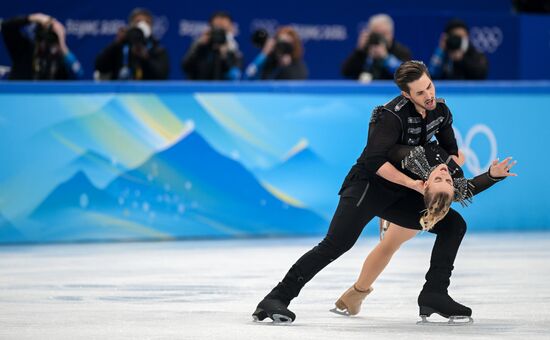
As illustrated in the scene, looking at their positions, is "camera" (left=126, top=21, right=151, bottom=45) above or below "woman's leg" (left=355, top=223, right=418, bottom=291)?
above

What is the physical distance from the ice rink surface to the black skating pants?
25 cm

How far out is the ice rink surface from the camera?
21.4ft

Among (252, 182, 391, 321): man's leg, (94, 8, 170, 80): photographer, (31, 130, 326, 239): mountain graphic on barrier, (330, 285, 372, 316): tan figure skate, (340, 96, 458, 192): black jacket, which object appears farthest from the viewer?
(94, 8, 170, 80): photographer

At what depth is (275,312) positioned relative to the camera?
672cm

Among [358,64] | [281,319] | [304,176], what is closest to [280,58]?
[358,64]

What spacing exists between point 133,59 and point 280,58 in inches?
61.3

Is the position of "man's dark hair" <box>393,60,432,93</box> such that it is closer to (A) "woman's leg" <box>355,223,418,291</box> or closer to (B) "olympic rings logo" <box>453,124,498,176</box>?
(A) "woman's leg" <box>355,223,418,291</box>

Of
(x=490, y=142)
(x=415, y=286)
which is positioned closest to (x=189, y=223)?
(x=490, y=142)

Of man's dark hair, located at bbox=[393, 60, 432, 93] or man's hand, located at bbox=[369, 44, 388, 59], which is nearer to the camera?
man's dark hair, located at bbox=[393, 60, 432, 93]

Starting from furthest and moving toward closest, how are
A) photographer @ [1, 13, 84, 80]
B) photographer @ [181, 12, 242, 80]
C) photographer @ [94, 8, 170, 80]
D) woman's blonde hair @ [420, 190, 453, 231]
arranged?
photographer @ [181, 12, 242, 80] < photographer @ [94, 8, 170, 80] < photographer @ [1, 13, 84, 80] < woman's blonde hair @ [420, 190, 453, 231]

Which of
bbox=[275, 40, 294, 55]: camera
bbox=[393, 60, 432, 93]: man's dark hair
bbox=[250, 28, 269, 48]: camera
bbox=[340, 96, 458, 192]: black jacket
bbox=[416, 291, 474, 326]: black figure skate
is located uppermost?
bbox=[250, 28, 269, 48]: camera

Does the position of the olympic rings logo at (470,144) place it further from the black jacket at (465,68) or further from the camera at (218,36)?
the camera at (218,36)

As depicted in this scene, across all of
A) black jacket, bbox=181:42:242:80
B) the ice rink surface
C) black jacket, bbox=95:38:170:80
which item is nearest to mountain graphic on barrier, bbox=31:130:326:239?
the ice rink surface

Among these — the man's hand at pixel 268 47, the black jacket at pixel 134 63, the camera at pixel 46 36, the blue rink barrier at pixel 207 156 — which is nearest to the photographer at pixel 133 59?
the black jacket at pixel 134 63
